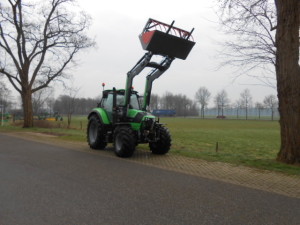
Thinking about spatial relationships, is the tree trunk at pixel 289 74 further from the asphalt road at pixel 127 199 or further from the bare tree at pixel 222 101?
the bare tree at pixel 222 101

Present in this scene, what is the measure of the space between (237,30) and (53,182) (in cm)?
762

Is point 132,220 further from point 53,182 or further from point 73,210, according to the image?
point 53,182

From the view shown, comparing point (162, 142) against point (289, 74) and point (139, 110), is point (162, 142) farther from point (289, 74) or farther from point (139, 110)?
point (289, 74)

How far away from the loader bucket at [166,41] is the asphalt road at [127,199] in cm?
385

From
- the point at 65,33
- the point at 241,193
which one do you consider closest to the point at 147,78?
the point at 241,193

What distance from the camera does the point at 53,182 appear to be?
19.2 ft

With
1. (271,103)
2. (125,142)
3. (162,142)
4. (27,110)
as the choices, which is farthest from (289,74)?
(271,103)

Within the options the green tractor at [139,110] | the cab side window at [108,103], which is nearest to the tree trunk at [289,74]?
the green tractor at [139,110]

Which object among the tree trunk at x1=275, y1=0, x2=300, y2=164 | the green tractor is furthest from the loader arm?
the tree trunk at x1=275, y1=0, x2=300, y2=164

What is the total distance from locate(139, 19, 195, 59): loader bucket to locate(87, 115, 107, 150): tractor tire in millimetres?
3611

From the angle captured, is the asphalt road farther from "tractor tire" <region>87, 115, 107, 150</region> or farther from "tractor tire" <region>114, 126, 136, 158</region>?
"tractor tire" <region>87, 115, 107, 150</region>

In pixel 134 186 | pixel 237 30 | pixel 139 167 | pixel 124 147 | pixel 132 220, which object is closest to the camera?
pixel 132 220

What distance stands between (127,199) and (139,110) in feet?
17.8

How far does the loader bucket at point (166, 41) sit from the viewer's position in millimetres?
8484
